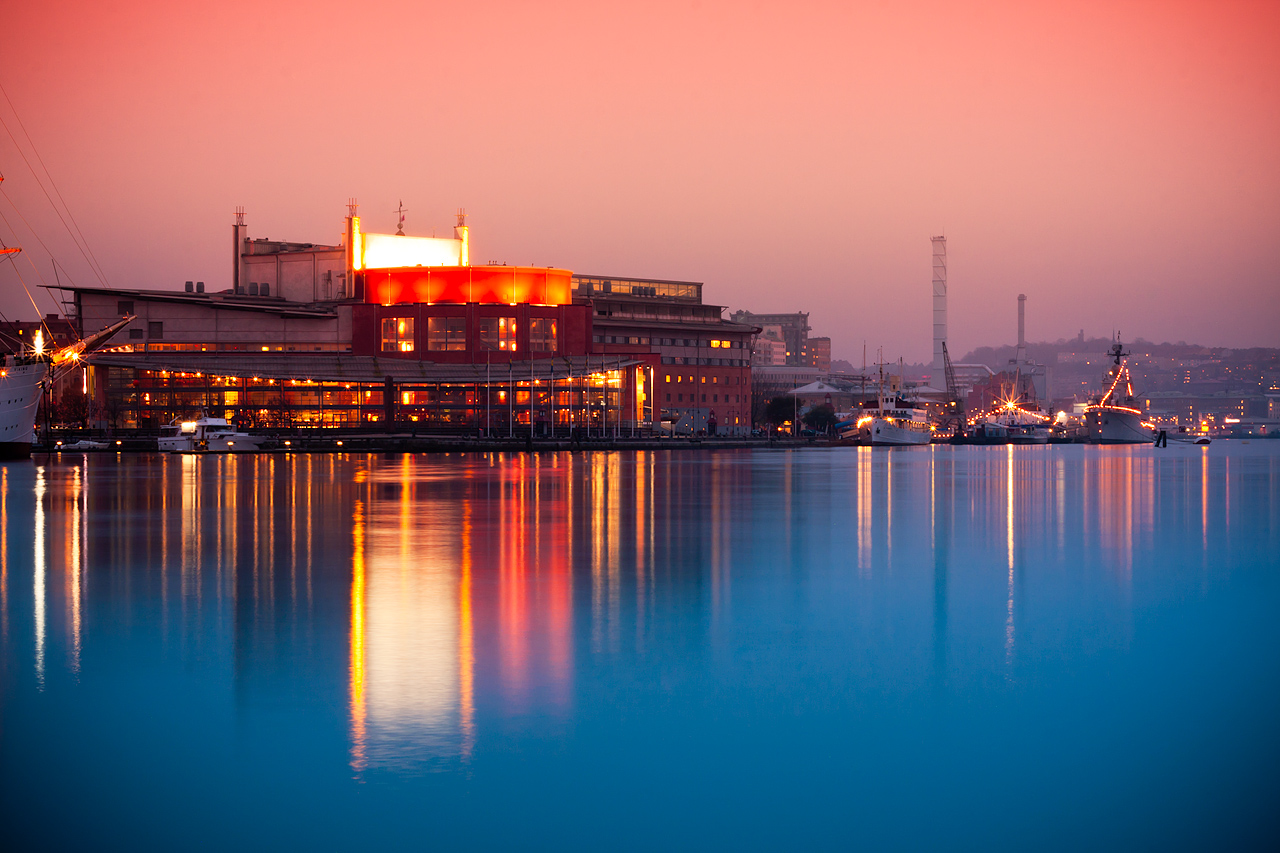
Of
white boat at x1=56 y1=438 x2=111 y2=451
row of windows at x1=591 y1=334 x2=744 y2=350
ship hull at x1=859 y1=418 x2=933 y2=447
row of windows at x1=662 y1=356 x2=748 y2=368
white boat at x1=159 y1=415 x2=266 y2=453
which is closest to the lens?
white boat at x1=159 y1=415 x2=266 y2=453

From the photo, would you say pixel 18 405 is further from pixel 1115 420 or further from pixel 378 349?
pixel 1115 420

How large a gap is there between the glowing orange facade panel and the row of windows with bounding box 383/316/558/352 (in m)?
3.67

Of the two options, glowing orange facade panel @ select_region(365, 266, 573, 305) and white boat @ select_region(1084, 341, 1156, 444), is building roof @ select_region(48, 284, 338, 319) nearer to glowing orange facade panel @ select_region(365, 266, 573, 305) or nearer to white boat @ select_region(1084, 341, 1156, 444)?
glowing orange facade panel @ select_region(365, 266, 573, 305)

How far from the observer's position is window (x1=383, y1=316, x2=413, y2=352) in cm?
12588

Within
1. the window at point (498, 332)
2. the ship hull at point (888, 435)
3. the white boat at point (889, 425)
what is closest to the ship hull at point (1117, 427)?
the white boat at point (889, 425)

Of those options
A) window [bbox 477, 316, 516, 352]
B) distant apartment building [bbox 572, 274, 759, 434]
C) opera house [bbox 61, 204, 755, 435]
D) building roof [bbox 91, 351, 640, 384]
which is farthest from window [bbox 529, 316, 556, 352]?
distant apartment building [bbox 572, 274, 759, 434]

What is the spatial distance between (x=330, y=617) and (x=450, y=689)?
4.29 meters

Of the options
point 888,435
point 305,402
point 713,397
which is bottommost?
point 888,435

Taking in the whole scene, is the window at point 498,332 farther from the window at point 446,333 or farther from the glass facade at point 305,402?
the glass facade at point 305,402

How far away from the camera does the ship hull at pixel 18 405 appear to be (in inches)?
2606

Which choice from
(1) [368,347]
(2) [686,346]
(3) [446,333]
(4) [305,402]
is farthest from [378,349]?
(2) [686,346]

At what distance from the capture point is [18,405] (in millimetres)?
68500

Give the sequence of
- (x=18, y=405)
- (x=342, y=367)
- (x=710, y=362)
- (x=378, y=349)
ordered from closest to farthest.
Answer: (x=18, y=405) → (x=342, y=367) → (x=378, y=349) → (x=710, y=362)

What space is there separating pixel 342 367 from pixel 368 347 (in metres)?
12.1
